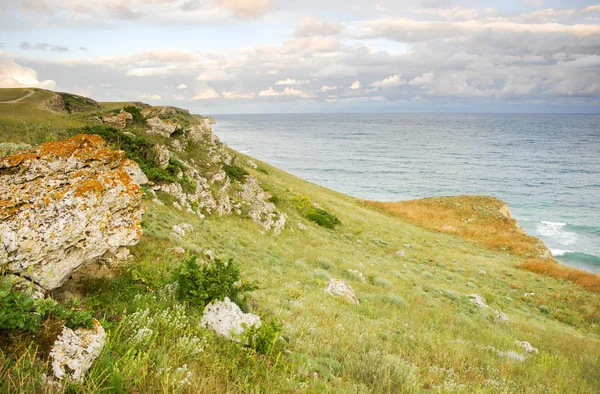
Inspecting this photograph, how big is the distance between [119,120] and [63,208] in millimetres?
19171

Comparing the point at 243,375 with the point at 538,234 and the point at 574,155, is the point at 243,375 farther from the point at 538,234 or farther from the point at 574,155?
the point at 574,155

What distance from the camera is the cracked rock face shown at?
4.52 m

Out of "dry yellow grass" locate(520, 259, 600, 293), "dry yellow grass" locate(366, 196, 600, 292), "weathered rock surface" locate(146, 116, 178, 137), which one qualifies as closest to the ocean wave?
"dry yellow grass" locate(366, 196, 600, 292)

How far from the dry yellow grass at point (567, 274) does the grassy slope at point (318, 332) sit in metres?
5.32

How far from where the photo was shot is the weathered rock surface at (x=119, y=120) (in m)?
21.0

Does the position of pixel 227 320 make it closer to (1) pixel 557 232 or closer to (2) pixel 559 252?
(2) pixel 559 252

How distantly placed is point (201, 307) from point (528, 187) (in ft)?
270

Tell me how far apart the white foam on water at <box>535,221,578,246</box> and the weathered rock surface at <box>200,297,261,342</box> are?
168 feet

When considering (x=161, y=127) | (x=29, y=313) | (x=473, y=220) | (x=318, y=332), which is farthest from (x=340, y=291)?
(x=473, y=220)

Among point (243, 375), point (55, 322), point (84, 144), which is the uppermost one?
point (84, 144)

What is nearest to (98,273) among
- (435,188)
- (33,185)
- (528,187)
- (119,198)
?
(119,198)

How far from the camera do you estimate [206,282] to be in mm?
6344

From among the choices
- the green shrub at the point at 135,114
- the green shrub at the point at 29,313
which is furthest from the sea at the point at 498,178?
the green shrub at the point at 29,313

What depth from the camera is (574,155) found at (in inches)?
4323
